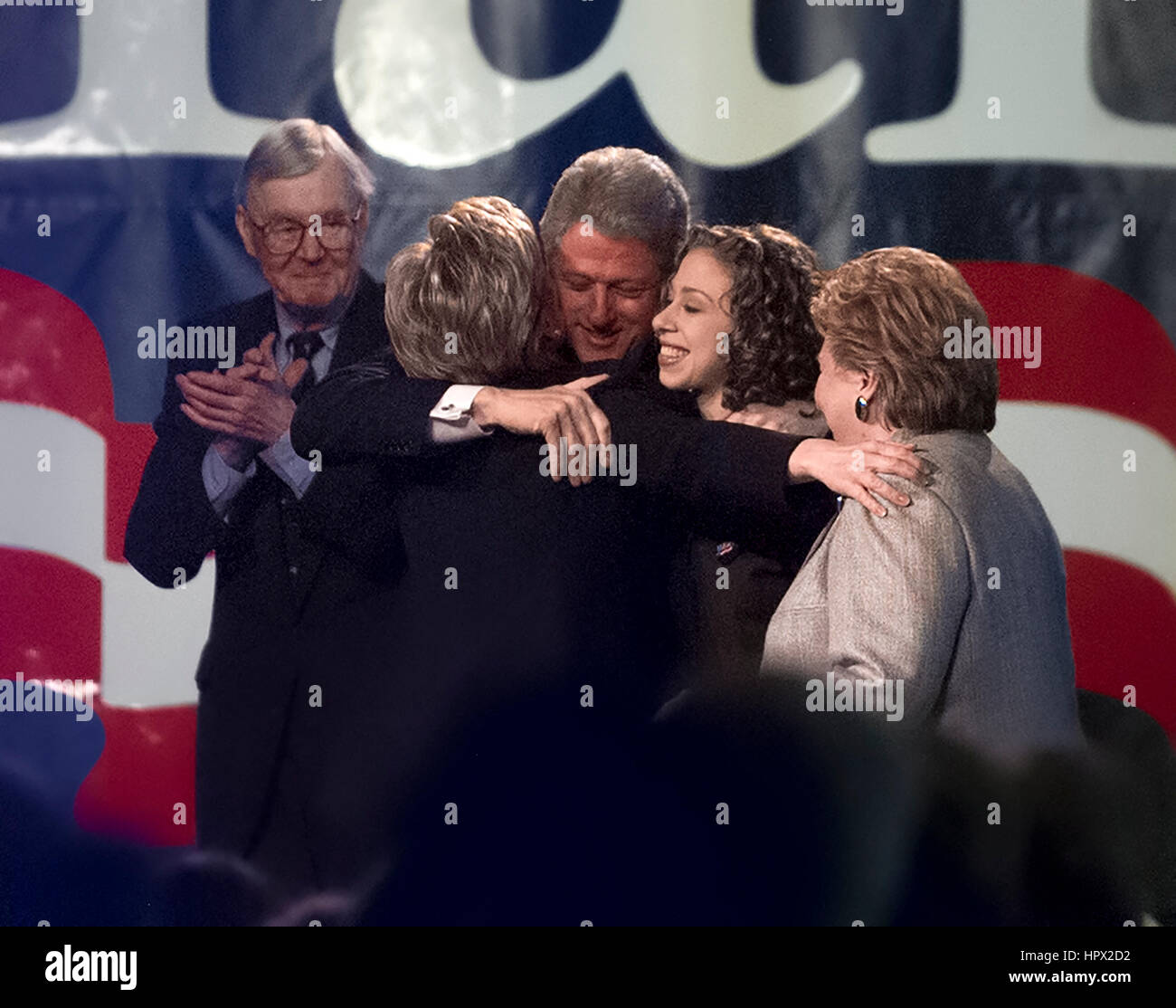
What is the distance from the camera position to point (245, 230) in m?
2.20

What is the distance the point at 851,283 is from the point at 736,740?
0.96m

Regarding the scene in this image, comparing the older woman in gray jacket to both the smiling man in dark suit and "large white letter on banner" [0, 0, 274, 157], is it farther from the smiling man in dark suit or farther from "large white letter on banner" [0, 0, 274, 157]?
"large white letter on banner" [0, 0, 274, 157]

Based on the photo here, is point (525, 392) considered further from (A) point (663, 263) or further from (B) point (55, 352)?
(B) point (55, 352)

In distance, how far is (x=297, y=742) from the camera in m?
2.21

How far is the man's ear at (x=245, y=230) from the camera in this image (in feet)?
7.21

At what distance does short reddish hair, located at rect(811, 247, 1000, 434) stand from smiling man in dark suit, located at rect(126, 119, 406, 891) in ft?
3.13

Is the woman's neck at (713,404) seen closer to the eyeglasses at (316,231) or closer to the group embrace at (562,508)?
the group embrace at (562,508)

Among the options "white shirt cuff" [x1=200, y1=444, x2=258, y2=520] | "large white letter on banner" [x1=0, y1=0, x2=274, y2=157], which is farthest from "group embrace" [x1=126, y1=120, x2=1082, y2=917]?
"large white letter on banner" [x1=0, y1=0, x2=274, y2=157]

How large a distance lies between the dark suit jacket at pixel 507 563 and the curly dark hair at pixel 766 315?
10 cm

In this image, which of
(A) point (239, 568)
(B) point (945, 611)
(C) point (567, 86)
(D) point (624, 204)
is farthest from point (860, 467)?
(A) point (239, 568)

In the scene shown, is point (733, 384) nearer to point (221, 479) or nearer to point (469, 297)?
point (469, 297)

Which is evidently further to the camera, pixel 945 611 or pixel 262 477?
pixel 262 477

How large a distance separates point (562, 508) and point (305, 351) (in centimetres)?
63
